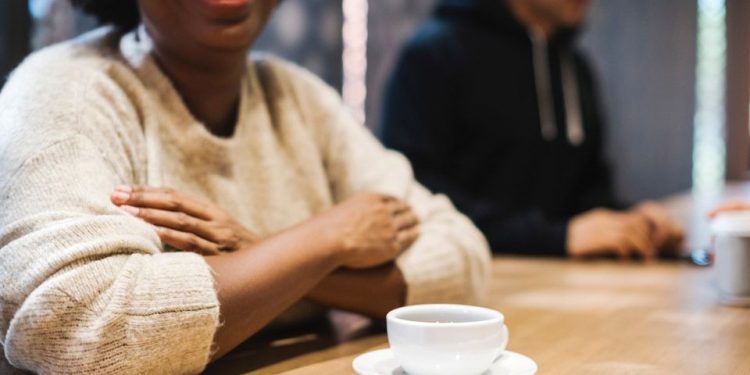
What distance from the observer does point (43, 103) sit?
98 centimetres

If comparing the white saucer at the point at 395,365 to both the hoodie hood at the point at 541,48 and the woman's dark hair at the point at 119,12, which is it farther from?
the hoodie hood at the point at 541,48

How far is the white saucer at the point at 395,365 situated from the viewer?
0.83 metres

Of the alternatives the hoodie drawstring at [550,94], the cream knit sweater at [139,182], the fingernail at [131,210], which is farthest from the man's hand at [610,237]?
the fingernail at [131,210]

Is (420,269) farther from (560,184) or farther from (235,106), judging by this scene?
(560,184)

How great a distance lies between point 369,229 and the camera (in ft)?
3.73

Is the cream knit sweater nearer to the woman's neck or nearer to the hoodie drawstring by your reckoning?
the woman's neck

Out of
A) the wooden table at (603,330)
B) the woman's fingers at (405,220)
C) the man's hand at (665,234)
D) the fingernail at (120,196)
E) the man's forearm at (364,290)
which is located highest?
the fingernail at (120,196)

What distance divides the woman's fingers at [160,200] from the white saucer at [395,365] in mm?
293

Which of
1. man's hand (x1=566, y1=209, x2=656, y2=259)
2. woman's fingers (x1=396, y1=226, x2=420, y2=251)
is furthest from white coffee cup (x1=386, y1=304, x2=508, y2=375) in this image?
man's hand (x1=566, y1=209, x2=656, y2=259)

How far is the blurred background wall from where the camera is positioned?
3.73 meters

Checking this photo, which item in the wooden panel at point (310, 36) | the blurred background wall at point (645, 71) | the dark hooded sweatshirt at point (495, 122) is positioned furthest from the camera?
the blurred background wall at point (645, 71)

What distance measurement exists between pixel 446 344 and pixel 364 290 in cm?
39

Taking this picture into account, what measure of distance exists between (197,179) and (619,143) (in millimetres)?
3206

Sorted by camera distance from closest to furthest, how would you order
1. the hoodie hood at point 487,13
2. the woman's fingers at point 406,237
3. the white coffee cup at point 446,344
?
1. the white coffee cup at point 446,344
2. the woman's fingers at point 406,237
3. the hoodie hood at point 487,13
